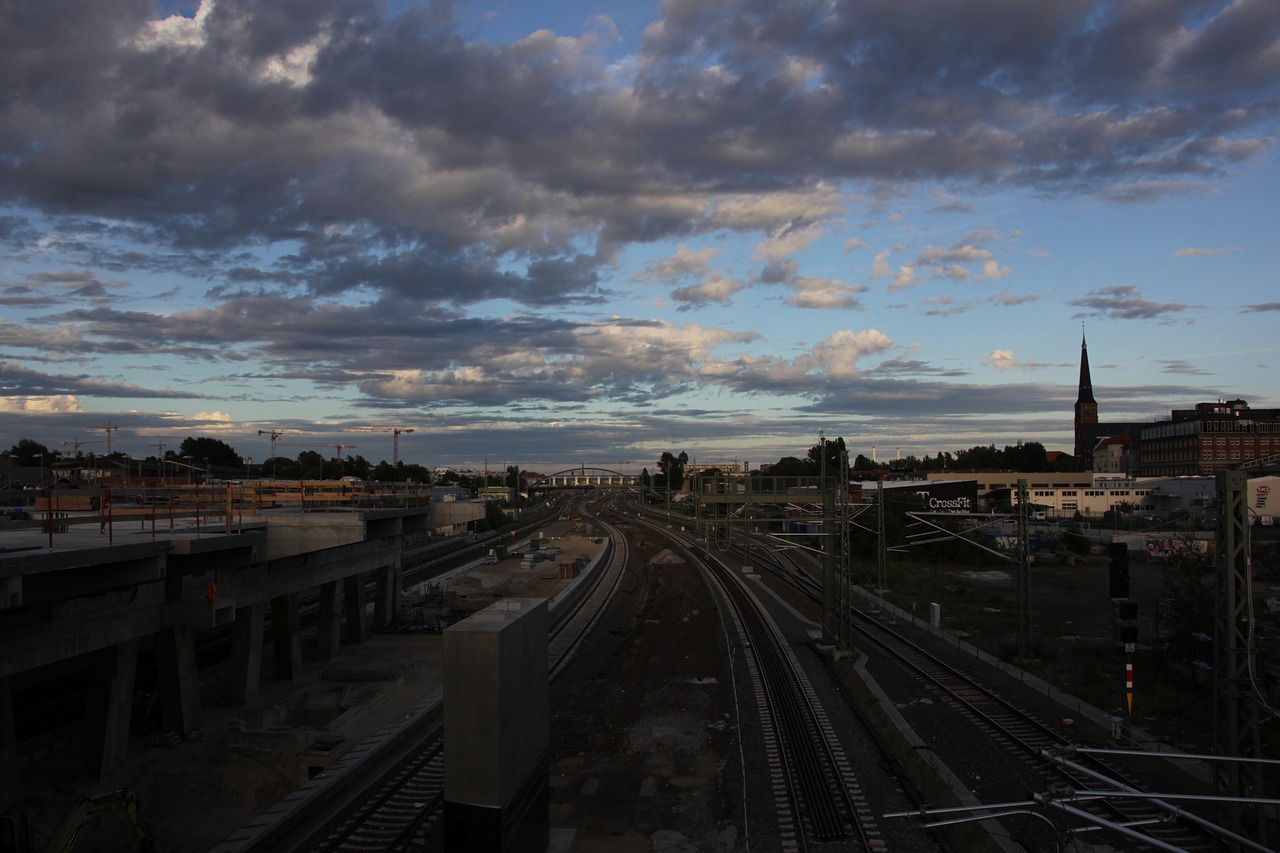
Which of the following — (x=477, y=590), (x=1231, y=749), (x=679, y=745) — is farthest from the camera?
(x=477, y=590)

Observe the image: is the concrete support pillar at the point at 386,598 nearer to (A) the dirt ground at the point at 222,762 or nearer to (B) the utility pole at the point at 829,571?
(A) the dirt ground at the point at 222,762

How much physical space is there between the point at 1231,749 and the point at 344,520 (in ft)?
78.8

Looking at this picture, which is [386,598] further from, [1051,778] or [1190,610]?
[1190,610]

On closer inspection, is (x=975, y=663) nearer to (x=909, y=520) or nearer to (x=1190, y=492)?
(x=909, y=520)

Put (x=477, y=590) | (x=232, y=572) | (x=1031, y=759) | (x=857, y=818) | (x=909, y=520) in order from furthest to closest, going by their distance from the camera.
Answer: (x=909, y=520)
(x=477, y=590)
(x=232, y=572)
(x=1031, y=759)
(x=857, y=818)

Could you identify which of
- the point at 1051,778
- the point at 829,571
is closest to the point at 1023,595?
the point at 829,571

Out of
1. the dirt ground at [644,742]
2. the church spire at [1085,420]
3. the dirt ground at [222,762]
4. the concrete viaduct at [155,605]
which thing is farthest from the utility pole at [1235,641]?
the church spire at [1085,420]

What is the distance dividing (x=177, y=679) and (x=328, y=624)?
1073cm

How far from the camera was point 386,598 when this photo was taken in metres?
39.2

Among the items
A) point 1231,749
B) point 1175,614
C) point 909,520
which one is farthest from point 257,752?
point 909,520

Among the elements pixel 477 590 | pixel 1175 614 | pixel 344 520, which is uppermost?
pixel 344 520

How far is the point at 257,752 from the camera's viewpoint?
840 inches

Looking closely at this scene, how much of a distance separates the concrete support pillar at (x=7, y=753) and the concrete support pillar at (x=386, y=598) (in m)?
22.0

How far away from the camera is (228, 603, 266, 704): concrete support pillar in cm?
2592
